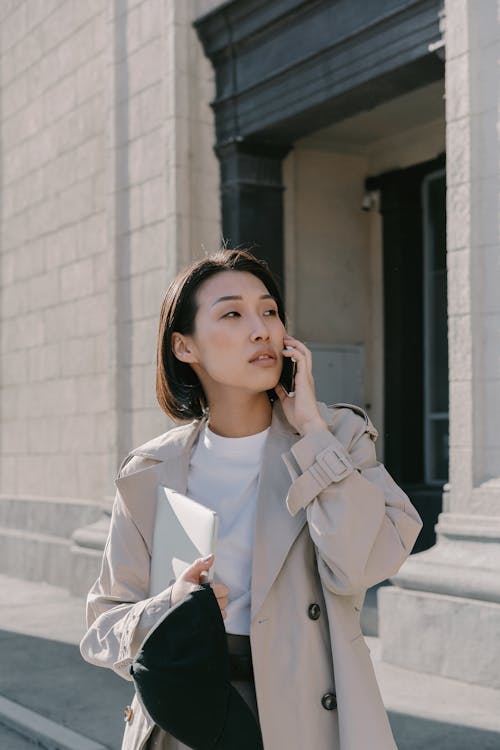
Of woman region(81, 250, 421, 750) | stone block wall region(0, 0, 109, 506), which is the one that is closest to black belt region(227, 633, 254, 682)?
woman region(81, 250, 421, 750)

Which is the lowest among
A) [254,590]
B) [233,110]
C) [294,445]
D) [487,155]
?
[254,590]

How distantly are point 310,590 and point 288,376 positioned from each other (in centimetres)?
51

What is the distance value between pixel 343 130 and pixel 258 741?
30.6 feet

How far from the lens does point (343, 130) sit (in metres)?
10.8

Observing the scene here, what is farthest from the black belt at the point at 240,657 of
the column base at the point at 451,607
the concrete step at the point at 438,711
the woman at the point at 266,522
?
the column base at the point at 451,607

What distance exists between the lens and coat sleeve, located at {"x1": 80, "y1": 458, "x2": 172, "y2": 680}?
7.62ft

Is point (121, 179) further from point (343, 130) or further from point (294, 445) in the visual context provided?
point (294, 445)

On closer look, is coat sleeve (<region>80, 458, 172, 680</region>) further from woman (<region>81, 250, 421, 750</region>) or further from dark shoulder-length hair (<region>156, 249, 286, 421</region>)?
dark shoulder-length hair (<region>156, 249, 286, 421</region>)

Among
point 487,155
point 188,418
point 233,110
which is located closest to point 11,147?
point 233,110

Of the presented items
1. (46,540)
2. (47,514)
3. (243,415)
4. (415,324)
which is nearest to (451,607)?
(243,415)

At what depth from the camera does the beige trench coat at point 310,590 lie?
2.21m

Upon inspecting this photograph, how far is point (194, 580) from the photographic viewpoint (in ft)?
7.02

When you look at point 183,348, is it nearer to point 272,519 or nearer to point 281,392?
point 281,392

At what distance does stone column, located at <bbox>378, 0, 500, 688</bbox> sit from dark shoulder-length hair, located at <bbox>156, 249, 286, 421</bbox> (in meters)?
4.28
